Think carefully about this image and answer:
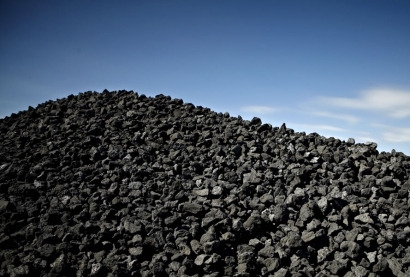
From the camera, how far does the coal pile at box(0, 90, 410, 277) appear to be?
575 cm

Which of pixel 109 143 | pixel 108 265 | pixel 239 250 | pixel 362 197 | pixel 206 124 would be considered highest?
pixel 206 124

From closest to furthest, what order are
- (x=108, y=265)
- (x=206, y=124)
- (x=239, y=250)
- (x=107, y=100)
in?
1. (x=108, y=265)
2. (x=239, y=250)
3. (x=206, y=124)
4. (x=107, y=100)

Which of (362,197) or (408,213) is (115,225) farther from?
(408,213)

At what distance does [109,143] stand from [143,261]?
446 cm

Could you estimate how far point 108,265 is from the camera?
550 centimetres

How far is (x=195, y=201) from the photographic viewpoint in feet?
22.7

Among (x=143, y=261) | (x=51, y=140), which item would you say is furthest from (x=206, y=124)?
(x=143, y=261)

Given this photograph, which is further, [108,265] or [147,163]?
[147,163]

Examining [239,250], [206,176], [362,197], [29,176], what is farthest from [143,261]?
[362,197]

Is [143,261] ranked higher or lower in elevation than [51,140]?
lower

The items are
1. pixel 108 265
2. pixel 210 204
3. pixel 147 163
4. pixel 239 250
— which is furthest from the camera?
pixel 147 163

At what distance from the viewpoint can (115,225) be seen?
6.32 m

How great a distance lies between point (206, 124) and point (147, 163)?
2.84m

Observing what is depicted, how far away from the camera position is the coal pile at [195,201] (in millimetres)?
5754
